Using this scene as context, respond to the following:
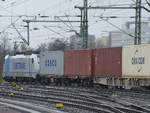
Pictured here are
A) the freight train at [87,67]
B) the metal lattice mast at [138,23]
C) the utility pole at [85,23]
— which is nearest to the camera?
the freight train at [87,67]

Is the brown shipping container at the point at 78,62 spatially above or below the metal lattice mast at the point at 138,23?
below

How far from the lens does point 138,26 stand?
2372cm

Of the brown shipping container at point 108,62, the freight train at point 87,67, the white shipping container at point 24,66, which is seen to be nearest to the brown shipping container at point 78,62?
the freight train at point 87,67

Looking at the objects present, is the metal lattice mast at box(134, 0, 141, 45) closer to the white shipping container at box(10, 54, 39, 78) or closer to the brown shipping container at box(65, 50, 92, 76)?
the brown shipping container at box(65, 50, 92, 76)

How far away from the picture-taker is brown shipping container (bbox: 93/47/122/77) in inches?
925

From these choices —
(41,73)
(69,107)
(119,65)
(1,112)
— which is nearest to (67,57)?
(41,73)

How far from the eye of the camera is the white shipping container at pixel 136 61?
21078 millimetres

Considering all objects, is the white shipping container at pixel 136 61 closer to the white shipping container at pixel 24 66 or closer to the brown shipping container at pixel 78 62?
the brown shipping container at pixel 78 62

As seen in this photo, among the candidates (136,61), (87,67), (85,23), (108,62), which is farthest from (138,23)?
(85,23)

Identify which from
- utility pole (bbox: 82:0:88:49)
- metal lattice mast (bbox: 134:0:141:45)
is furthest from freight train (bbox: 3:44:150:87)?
metal lattice mast (bbox: 134:0:141:45)

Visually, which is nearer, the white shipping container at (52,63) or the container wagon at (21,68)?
the white shipping container at (52,63)

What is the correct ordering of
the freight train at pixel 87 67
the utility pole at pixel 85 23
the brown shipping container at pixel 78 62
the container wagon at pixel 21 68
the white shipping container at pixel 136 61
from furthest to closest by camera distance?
the container wagon at pixel 21 68 < the utility pole at pixel 85 23 < the brown shipping container at pixel 78 62 < the freight train at pixel 87 67 < the white shipping container at pixel 136 61

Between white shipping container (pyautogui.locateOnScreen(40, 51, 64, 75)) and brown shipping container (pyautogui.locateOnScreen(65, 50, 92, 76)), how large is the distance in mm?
849

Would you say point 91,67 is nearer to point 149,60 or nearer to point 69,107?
point 149,60
